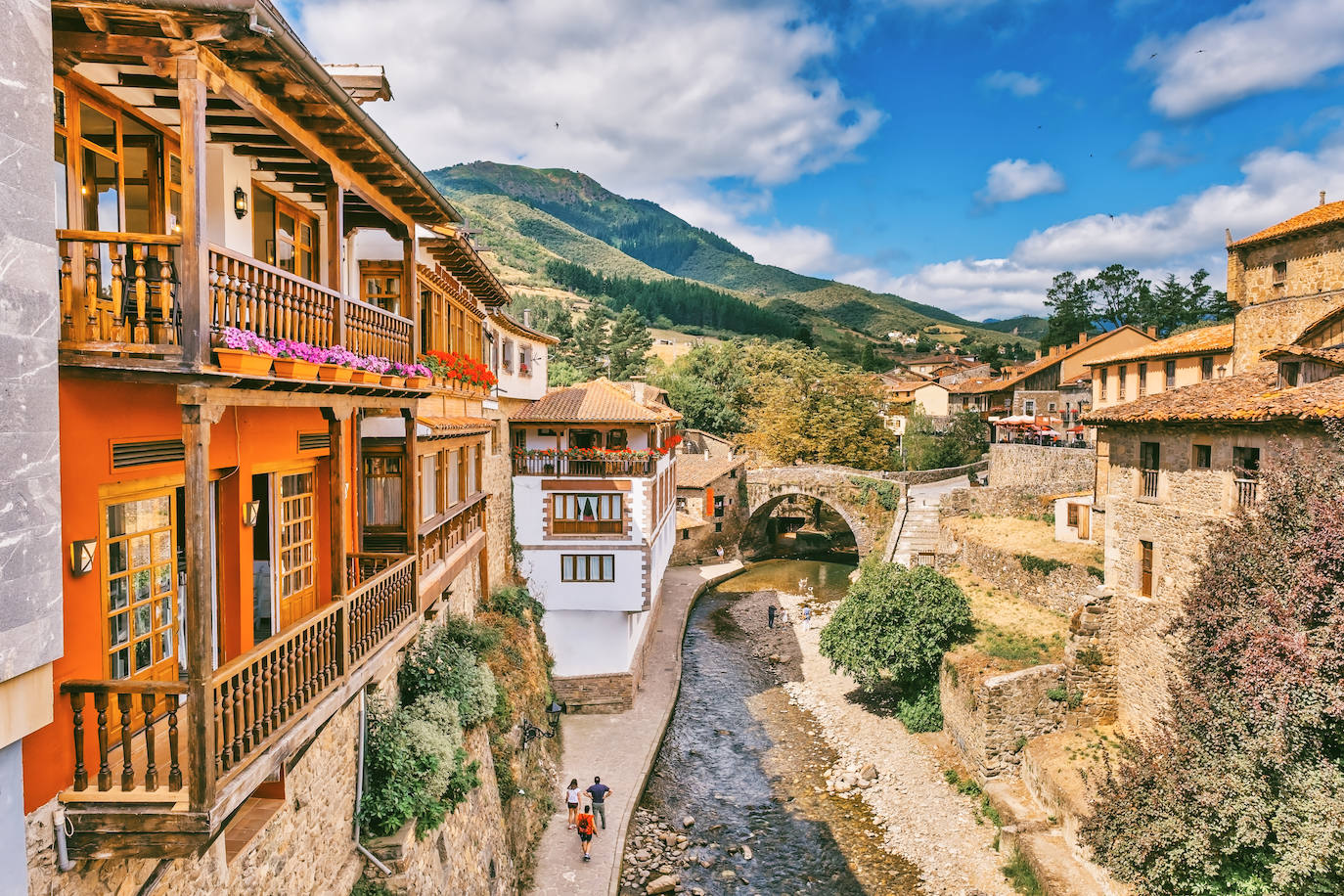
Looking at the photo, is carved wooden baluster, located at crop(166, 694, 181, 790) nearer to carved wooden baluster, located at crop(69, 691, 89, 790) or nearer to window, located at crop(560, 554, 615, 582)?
carved wooden baluster, located at crop(69, 691, 89, 790)

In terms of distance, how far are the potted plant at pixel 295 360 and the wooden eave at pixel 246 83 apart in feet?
6.29

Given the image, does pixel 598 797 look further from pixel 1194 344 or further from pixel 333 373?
pixel 1194 344

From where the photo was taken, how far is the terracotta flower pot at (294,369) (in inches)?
238

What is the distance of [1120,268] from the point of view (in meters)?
86.4

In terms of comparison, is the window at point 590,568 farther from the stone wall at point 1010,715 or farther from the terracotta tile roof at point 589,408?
the stone wall at point 1010,715

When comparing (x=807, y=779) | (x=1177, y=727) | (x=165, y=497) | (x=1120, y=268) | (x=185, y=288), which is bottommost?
(x=807, y=779)

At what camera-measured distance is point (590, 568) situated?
23734 mm

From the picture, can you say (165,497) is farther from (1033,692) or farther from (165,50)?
(1033,692)

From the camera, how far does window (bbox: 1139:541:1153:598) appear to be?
57.2 feet

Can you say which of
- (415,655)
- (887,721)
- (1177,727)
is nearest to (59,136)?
(415,655)

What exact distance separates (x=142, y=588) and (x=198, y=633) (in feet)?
5.19

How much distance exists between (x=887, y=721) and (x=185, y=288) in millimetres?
24791

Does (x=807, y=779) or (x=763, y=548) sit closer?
(x=807, y=779)

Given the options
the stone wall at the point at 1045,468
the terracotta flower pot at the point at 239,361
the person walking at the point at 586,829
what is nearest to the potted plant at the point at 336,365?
the terracotta flower pot at the point at 239,361
